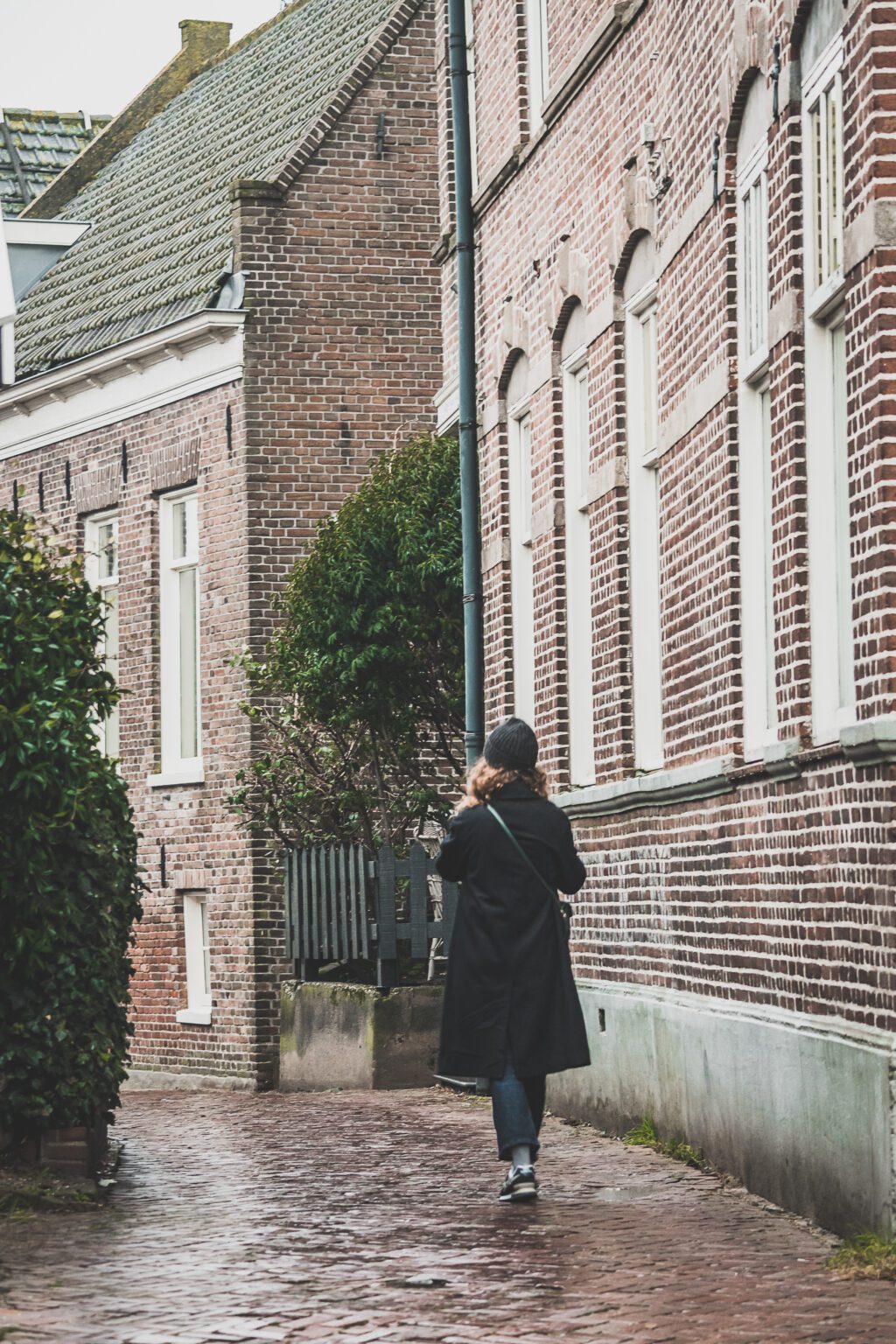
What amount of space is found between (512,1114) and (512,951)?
63 cm

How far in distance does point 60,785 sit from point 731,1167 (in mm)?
3257

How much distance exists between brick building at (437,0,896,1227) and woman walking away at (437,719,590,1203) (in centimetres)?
88

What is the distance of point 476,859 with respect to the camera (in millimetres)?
9281

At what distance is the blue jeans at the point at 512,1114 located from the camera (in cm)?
903

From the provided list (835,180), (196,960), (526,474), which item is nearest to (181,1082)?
(196,960)

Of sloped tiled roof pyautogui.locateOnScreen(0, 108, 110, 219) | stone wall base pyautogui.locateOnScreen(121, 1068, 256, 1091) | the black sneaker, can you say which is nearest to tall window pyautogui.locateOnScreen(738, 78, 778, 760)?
the black sneaker

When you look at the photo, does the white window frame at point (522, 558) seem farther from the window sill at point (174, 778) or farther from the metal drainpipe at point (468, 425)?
the window sill at point (174, 778)

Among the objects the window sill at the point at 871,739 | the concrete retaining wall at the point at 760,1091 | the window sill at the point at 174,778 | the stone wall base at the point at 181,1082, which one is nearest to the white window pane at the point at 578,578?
the concrete retaining wall at the point at 760,1091

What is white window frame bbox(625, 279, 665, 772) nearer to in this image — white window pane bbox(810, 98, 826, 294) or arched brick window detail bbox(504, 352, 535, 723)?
arched brick window detail bbox(504, 352, 535, 723)

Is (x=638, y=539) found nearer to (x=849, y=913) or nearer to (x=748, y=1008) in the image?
(x=748, y=1008)

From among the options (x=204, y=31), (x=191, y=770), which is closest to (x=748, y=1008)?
(x=191, y=770)

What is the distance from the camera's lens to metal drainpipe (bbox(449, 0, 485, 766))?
1627 cm

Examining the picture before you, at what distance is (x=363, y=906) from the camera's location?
17.1m

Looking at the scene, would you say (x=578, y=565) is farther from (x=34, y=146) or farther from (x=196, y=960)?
(x=34, y=146)
